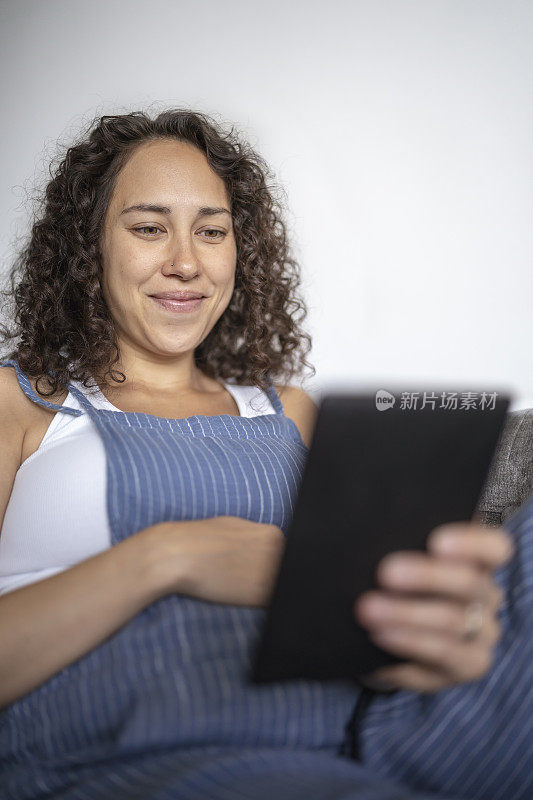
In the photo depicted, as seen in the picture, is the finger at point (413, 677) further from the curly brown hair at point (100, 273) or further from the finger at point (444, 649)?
the curly brown hair at point (100, 273)

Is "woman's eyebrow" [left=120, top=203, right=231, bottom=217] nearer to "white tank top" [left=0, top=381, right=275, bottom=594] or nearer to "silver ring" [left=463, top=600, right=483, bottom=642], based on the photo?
"white tank top" [left=0, top=381, right=275, bottom=594]

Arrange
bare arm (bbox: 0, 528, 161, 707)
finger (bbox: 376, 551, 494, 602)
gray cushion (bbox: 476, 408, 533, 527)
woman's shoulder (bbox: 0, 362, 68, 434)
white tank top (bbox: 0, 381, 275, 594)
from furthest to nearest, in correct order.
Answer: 1. gray cushion (bbox: 476, 408, 533, 527)
2. woman's shoulder (bbox: 0, 362, 68, 434)
3. white tank top (bbox: 0, 381, 275, 594)
4. bare arm (bbox: 0, 528, 161, 707)
5. finger (bbox: 376, 551, 494, 602)

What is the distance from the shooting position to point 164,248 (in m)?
1.29

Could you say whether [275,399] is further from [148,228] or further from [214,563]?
[214,563]

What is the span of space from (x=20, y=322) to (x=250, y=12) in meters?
1.11

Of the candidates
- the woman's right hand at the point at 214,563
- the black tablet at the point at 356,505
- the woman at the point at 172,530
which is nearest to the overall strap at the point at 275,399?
the woman at the point at 172,530

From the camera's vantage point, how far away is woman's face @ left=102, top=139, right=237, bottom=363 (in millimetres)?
1288

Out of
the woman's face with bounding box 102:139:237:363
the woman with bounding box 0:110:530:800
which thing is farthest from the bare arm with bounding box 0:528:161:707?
the woman's face with bounding box 102:139:237:363

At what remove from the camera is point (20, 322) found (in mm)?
1444

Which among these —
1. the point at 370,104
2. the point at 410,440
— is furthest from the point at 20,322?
the point at 370,104

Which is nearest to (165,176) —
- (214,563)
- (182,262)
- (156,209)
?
(156,209)

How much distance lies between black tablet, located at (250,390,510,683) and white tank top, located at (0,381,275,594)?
1.30 feet

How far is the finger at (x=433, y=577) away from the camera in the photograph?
0.64 metres

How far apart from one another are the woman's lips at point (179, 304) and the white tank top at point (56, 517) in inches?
13.9
